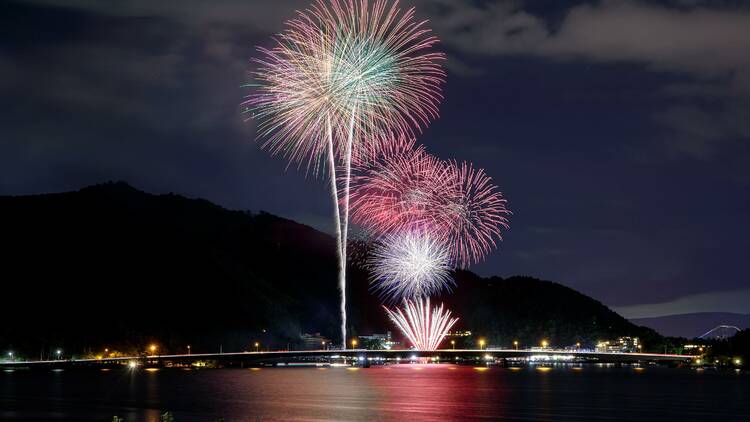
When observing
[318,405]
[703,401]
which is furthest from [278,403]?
[703,401]

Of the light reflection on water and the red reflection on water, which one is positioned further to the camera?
the red reflection on water

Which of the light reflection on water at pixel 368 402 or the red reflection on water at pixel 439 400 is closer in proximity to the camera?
the light reflection on water at pixel 368 402

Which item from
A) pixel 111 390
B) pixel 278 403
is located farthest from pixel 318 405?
pixel 111 390

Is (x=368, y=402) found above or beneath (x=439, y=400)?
above

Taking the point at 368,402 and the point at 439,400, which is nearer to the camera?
the point at 368,402

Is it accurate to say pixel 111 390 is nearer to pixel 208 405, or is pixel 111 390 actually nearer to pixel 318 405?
pixel 208 405

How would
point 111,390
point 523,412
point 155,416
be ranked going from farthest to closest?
point 111,390 → point 523,412 → point 155,416

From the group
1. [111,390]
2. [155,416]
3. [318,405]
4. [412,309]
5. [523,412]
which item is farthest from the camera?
[111,390]

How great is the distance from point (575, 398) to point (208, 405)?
166 feet

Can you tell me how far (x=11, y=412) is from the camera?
95.2m

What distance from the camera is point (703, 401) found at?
123 metres

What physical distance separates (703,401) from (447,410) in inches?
1664

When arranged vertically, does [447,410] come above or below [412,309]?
below

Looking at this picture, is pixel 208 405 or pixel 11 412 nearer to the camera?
pixel 11 412
